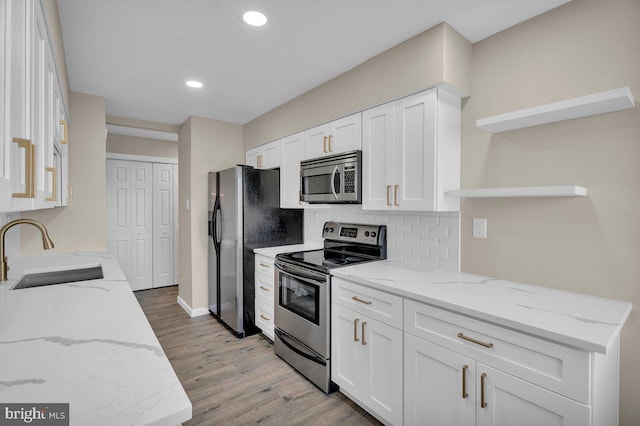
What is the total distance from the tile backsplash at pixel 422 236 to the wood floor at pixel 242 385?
112 cm

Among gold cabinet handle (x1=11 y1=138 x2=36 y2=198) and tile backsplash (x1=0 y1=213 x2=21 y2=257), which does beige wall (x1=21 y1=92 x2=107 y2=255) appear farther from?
gold cabinet handle (x1=11 y1=138 x2=36 y2=198)

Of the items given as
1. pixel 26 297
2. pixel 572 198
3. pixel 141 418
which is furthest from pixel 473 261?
pixel 26 297

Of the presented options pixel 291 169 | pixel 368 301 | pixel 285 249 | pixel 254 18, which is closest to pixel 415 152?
pixel 368 301

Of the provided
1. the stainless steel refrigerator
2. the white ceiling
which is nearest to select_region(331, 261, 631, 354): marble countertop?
the stainless steel refrigerator

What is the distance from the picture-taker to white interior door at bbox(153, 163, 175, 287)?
5.10m

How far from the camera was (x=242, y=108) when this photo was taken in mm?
3557

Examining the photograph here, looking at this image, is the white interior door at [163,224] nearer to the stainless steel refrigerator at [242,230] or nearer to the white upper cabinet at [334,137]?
the stainless steel refrigerator at [242,230]

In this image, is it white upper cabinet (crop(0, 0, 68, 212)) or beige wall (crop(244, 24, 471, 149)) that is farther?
beige wall (crop(244, 24, 471, 149))

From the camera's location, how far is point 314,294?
2391 millimetres

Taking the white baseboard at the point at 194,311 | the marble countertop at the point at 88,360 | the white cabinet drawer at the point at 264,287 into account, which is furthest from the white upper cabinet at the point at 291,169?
the marble countertop at the point at 88,360

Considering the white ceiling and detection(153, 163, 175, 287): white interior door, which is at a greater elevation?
the white ceiling

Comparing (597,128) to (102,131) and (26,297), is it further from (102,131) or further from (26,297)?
(102,131)

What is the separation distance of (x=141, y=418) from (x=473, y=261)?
2025 millimetres

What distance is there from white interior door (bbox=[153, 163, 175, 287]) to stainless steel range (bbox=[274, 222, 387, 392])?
3.16 meters
